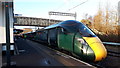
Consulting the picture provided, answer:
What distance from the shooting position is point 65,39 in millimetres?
9492

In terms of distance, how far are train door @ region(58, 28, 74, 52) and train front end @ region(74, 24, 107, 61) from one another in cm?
64

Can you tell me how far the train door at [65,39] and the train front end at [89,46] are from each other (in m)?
0.64

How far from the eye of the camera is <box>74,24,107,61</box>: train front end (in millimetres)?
7020

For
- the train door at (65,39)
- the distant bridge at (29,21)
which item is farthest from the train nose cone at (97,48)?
the distant bridge at (29,21)

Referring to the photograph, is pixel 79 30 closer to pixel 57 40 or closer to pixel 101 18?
pixel 57 40

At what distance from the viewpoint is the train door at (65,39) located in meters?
8.77

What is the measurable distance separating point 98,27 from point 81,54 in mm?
26283

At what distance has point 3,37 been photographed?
1027cm

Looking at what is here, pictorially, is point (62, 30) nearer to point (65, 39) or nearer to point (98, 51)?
point (65, 39)

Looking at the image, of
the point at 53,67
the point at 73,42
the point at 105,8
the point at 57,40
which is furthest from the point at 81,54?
the point at 105,8

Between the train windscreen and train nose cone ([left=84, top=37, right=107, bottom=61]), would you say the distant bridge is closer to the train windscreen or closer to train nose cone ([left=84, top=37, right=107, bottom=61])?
the train windscreen

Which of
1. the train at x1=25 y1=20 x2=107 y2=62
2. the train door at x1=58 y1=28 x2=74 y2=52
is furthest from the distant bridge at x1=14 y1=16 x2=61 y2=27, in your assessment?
the train at x1=25 y1=20 x2=107 y2=62

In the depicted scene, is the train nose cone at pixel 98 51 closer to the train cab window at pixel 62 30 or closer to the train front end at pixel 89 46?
the train front end at pixel 89 46

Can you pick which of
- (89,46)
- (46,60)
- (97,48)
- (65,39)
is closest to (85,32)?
(89,46)
